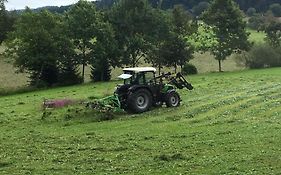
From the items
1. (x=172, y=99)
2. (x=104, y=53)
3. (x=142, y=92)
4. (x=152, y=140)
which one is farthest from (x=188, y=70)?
(x=152, y=140)

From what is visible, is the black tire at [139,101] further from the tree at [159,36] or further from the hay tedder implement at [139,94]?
the tree at [159,36]

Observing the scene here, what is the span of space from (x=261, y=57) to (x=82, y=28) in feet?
73.7

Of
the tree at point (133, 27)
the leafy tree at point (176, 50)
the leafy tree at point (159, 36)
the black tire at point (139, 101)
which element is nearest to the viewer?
the black tire at point (139, 101)

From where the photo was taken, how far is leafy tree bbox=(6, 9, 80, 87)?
41969mm

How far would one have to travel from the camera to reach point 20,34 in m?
42.2

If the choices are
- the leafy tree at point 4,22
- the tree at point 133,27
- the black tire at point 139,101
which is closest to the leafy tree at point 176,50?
the tree at point 133,27

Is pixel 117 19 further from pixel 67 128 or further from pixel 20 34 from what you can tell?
pixel 67 128

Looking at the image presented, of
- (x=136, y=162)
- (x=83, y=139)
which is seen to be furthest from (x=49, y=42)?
(x=136, y=162)

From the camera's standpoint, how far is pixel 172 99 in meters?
24.7

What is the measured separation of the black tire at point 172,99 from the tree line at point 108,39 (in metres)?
20.3

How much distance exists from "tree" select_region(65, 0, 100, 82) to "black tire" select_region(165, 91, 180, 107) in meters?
21.0

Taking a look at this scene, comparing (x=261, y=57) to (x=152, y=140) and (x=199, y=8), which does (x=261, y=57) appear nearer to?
(x=152, y=140)

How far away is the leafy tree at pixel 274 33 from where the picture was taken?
190 ft

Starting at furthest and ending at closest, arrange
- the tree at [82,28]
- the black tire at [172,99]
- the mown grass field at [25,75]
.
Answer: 1. the mown grass field at [25,75]
2. the tree at [82,28]
3. the black tire at [172,99]
